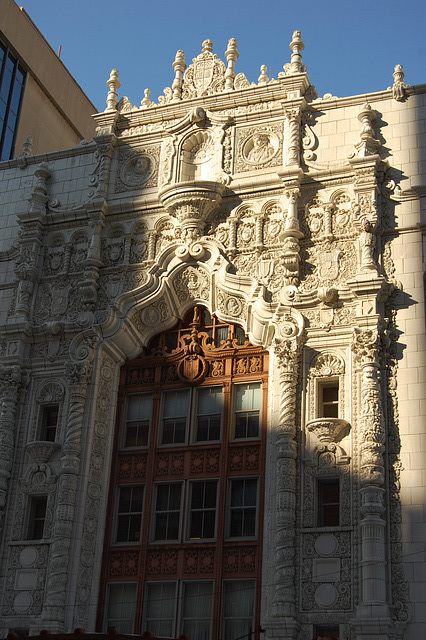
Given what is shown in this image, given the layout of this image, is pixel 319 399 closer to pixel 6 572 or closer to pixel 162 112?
pixel 6 572

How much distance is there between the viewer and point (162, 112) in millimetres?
28953

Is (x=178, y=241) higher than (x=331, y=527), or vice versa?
(x=178, y=241)

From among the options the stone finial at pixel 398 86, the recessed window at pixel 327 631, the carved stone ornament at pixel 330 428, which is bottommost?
the recessed window at pixel 327 631

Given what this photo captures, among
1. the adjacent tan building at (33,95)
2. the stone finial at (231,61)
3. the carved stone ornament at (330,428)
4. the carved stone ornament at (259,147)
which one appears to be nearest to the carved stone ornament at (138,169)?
the carved stone ornament at (259,147)

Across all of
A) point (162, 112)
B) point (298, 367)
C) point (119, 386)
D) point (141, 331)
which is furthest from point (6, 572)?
point (162, 112)

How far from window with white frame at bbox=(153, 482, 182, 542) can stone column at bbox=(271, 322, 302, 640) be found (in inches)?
126

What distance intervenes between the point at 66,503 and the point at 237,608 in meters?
4.97

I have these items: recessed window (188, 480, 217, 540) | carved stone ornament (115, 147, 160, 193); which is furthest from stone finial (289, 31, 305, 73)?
recessed window (188, 480, 217, 540)

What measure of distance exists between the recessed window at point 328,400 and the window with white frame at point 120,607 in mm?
6374

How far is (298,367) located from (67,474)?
6.44m

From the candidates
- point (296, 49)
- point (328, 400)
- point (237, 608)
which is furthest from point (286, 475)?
point (296, 49)

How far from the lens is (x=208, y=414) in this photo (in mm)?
24688

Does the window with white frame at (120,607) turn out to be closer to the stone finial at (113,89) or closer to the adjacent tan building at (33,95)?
the stone finial at (113,89)

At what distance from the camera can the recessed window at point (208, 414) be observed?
80.1ft
